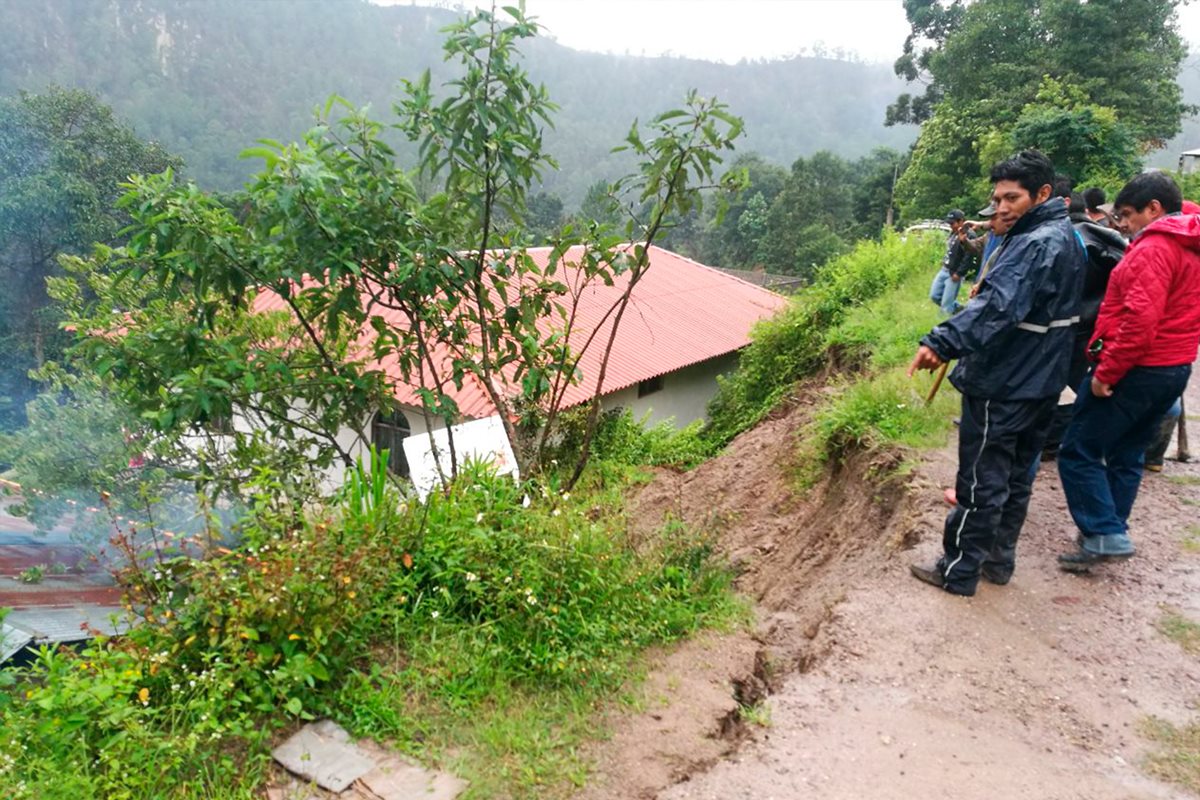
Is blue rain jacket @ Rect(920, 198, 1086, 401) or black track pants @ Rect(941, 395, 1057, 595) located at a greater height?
blue rain jacket @ Rect(920, 198, 1086, 401)

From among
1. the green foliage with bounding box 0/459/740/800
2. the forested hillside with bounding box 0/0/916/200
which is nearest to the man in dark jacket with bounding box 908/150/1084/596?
the green foliage with bounding box 0/459/740/800

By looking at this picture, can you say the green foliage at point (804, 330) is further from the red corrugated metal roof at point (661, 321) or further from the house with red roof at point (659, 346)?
the house with red roof at point (659, 346)

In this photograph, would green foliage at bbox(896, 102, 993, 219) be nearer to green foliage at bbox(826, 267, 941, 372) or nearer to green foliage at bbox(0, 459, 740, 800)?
green foliage at bbox(826, 267, 941, 372)

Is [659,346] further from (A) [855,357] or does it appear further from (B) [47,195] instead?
(B) [47,195]

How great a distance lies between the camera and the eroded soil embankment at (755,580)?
2.48 m

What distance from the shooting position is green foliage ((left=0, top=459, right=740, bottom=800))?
2.24m

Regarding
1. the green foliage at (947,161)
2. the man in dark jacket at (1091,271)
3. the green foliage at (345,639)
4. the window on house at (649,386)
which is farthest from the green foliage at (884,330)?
the green foliage at (947,161)

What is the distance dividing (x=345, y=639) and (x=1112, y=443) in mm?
3156

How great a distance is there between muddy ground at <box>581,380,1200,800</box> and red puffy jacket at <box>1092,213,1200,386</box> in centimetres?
99

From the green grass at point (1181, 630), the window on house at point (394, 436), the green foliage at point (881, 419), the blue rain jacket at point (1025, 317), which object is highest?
the blue rain jacket at point (1025, 317)

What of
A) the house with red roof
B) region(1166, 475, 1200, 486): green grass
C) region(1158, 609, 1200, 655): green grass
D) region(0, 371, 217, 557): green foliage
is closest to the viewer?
region(1158, 609, 1200, 655): green grass

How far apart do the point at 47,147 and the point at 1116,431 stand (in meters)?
25.6

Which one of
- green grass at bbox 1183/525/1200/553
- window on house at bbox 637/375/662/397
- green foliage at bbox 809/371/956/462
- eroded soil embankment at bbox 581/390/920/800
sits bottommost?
window on house at bbox 637/375/662/397

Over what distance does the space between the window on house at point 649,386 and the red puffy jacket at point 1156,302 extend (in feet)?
36.0
